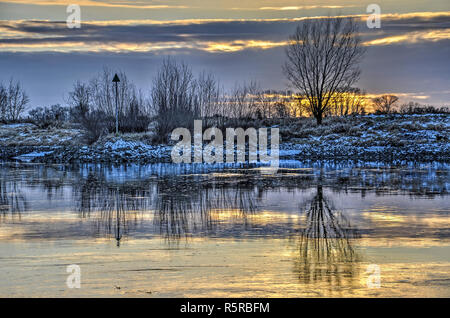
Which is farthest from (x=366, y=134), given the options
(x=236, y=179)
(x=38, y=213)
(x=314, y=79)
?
(x=38, y=213)

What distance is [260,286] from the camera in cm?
638

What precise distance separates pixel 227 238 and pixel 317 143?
2692cm

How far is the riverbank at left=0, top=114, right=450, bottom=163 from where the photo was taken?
30.6 m

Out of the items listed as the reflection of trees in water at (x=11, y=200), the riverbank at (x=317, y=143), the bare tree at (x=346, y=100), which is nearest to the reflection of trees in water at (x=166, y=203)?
the reflection of trees in water at (x=11, y=200)

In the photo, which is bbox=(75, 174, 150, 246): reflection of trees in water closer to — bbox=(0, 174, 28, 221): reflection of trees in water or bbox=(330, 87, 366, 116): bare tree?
bbox=(0, 174, 28, 221): reflection of trees in water

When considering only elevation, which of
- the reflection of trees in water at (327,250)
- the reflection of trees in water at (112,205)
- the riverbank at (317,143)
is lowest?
the reflection of trees in water at (327,250)

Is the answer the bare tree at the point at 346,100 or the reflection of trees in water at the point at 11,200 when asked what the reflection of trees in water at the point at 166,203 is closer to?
the reflection of trees in water at the point at 11,200

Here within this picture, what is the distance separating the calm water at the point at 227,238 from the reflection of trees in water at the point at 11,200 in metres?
0.04

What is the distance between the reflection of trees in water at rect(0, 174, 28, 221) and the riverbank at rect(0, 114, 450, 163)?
12318 millimetres

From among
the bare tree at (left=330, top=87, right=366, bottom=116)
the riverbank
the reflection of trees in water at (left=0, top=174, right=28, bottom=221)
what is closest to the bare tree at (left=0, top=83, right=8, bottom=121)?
the riverbank

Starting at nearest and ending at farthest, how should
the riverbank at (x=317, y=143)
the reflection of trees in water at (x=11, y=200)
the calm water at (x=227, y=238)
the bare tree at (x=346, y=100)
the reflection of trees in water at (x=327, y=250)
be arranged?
1. the calm water at (x=227, y=238)
2. the reflection of trees in water at (x=327, y=250)
3. the reflection of trees in water at (x=11, y=200)
4. the riverbank at (x=317, y=143)
5. the bare tree at (x=346, y=100)

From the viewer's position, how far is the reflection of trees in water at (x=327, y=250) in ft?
22.0
